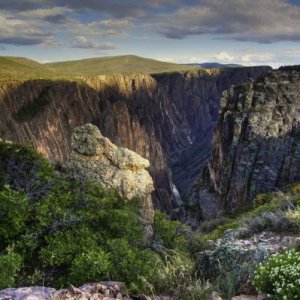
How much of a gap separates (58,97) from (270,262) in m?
152

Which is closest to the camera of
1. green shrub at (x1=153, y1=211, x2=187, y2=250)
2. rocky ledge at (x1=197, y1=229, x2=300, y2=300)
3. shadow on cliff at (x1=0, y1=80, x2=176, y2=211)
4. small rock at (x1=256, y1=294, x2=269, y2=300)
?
small rock at (x1=256, y1=294, x2=269, y2=300)

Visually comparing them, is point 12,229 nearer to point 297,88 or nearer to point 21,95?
point 297,88

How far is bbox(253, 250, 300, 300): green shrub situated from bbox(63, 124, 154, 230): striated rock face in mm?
21675

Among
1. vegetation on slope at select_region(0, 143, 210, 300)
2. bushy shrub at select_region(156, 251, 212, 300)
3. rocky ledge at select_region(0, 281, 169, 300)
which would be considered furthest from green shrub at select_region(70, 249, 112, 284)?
bushy shrub at select_region(156, 251, 212, 300)

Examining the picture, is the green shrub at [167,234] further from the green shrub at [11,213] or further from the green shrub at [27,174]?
the green shrub at [11,213]

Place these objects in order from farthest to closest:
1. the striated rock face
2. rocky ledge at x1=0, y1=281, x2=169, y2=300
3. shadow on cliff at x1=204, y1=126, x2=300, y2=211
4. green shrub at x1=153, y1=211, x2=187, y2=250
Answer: shadow on cliff at x1=204, y1=126, x2=300, y2=211, the striated rock face, green shrub at x1=153, y1=211, x2=187, y2=250, rocky ledge at x1=0, y1=281, x2=169, y2=300

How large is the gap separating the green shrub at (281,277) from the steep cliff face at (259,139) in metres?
79.4

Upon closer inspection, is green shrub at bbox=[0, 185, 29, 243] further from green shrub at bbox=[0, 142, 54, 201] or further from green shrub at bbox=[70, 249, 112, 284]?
green shrub at bbox=[70, 249, 112, 284]

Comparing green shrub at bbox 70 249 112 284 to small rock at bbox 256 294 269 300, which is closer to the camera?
small rock at bbox 256 294 269 300

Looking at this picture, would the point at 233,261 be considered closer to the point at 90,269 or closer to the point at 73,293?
the point at 90,269

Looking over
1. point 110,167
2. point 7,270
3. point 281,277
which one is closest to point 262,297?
point 281,277

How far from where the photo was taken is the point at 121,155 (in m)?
33.7

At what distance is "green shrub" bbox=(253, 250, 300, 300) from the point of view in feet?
26.0

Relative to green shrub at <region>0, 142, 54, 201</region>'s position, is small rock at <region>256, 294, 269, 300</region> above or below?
below
